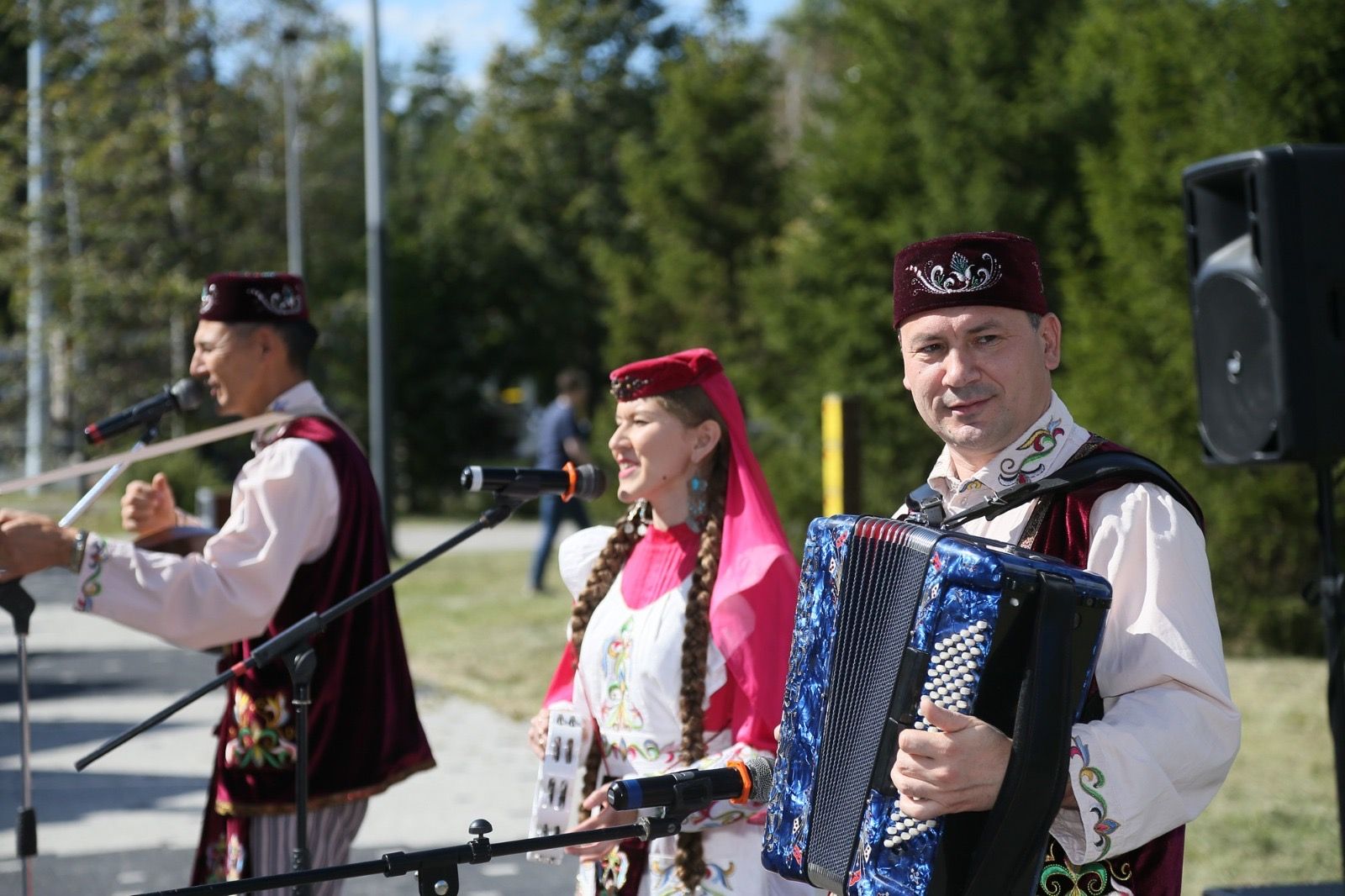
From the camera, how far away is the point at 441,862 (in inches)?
89.3

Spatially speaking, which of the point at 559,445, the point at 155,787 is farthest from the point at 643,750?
the point at 559,445

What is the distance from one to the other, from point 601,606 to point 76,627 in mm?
11231

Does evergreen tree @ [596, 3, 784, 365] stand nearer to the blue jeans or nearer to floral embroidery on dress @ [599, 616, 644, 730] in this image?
the blue jeans

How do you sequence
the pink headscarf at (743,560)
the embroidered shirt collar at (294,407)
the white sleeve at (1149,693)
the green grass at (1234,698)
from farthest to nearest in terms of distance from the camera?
1. the green grass at (1234,698)
2. the embroidered shirt collar at (294,407)
3. the pink headscarf at (743,560)
4. the white sleeve at (1149,693)

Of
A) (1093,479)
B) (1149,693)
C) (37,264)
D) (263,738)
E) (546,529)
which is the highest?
(37,264)

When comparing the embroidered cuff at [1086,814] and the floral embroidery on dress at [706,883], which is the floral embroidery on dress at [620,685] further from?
the embroidered cuff at [1086,814]

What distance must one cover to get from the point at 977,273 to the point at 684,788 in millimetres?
948

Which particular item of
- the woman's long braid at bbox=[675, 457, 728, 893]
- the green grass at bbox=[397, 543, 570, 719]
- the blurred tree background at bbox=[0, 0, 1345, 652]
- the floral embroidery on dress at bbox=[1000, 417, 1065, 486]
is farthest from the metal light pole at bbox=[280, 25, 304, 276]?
the floral embroidery on dress at bbox=[1000, 417, 1065, 486]

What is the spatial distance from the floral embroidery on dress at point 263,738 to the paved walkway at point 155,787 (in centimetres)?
186

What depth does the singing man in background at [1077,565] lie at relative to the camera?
2.08 m

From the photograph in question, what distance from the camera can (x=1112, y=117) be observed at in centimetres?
1356

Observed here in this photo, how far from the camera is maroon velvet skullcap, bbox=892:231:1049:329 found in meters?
2.41

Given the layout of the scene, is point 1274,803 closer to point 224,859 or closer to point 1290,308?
point 1290,308

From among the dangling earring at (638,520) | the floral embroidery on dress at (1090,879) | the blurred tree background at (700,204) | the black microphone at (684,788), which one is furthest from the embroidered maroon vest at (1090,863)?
the blurred tree background at (700,204)
